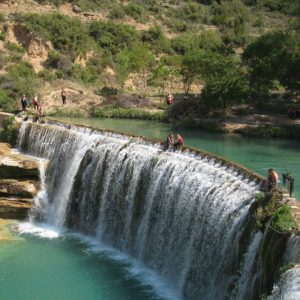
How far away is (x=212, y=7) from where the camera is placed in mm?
68812

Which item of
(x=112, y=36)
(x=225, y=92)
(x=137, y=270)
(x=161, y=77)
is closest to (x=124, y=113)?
(x=225, y=92)

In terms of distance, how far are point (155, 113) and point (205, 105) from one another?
3.52m

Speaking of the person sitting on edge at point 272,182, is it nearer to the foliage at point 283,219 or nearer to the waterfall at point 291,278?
the foliage at point 283,219

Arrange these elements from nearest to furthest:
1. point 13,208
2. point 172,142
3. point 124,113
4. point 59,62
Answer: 1. point 172,142
2. point 13,208
3. point 124,113
4. point 59,62

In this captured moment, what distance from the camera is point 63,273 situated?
17.6 meters

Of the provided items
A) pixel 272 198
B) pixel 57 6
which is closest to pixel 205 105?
pixel 272 198

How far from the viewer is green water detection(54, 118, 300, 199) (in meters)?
22.4

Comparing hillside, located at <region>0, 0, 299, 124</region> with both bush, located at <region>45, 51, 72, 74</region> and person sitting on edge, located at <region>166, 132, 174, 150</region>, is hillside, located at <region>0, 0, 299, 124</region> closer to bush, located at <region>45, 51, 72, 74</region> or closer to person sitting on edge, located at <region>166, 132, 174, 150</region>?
bush, located at <region>45, 51, 72, 74</region>

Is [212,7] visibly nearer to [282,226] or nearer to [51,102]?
[51,102]

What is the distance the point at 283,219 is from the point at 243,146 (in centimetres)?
1506

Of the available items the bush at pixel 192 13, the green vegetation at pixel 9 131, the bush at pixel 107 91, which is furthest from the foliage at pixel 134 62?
the green vegetation at pixel 9 131

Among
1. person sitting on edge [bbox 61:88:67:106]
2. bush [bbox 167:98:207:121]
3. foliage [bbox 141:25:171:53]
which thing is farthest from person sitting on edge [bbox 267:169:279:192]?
foliage [bbox 141:25:171:53]

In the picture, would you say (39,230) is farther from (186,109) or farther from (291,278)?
(186,109)

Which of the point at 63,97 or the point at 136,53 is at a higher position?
the point at 136,53
